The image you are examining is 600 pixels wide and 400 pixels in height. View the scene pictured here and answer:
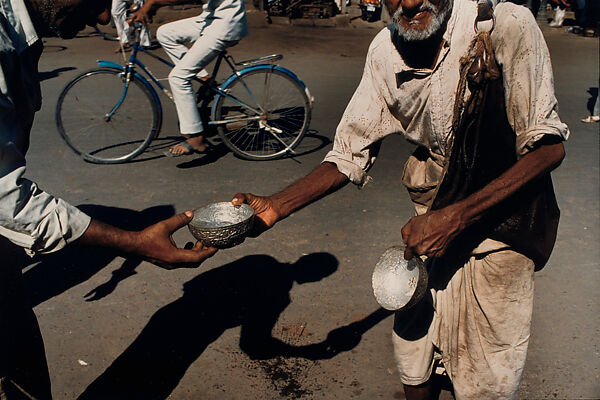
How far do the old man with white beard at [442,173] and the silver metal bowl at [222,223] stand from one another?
82 mm

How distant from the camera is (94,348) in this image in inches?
121

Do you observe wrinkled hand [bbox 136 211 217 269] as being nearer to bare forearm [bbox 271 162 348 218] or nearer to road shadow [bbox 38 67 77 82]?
bare forearm [bbox 271 162 348 218]

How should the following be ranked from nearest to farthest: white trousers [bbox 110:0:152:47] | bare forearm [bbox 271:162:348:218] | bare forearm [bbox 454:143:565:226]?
bare forearm [bbox 454:143:565:226] < bare forearm [bbox 271:162:348:218] < white trousers [bbox 110:0:152:47]

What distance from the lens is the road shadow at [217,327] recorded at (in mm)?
2869

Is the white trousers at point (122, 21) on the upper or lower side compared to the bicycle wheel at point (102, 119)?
lower

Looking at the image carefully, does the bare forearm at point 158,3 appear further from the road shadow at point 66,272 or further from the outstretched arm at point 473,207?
the outstretched arm at point 473,207

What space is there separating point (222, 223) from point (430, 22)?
1.12 m

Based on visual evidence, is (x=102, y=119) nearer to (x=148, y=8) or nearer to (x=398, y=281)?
(x=148, y=8)

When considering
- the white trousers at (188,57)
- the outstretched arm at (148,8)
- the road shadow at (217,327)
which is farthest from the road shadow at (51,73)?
the road shadow at (217,327)

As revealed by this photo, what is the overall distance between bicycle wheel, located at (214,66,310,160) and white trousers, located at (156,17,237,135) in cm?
32

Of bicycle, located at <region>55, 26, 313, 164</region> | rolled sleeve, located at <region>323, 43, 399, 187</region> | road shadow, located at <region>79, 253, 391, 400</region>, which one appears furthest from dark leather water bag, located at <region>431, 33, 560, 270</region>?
bicycle, located at <region>55, 26, 313, 164</region>

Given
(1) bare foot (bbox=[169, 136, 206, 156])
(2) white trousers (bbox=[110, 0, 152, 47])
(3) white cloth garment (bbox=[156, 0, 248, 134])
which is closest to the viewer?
(3) white cloth garment (bbox=[156, 0, 248, 134])

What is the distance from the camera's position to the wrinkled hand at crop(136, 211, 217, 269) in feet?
6.86

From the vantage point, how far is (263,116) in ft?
18.7
